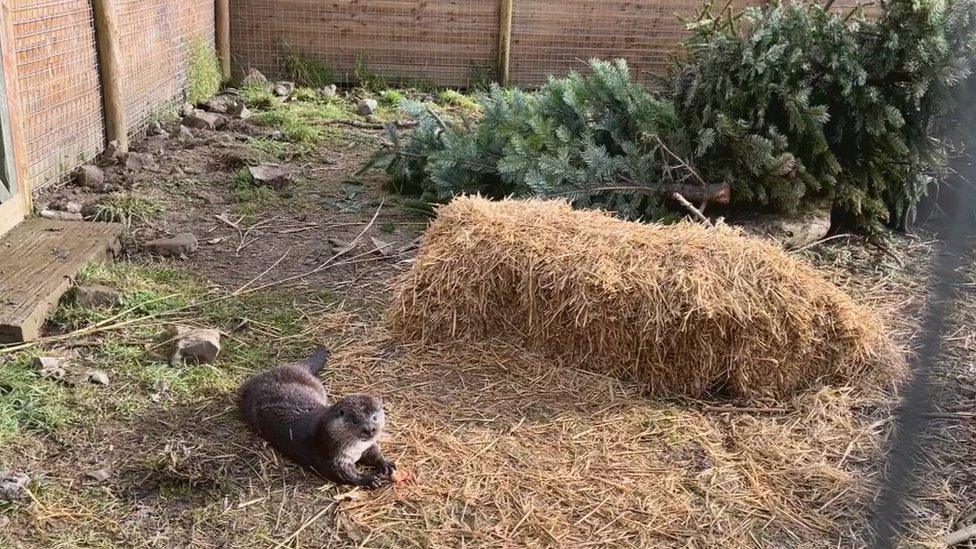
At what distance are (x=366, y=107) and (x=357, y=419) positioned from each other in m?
7.08

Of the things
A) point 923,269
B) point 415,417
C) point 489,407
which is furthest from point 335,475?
point 923,269

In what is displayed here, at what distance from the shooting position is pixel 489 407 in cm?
384

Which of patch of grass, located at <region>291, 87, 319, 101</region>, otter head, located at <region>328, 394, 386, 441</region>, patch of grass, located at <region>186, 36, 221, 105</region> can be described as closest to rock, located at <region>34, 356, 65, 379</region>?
otter head, located at <region>328, 394, 386, 441</region>

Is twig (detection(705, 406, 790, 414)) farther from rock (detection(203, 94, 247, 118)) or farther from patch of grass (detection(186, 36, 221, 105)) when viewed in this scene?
patch of grass (detection(186, 36, 221, 105))

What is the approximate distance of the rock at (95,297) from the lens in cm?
452

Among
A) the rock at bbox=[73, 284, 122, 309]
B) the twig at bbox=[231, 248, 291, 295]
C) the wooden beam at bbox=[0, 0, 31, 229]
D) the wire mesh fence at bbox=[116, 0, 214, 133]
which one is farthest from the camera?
the wire mesh fence at bbox=[116, 0, 214, 133]

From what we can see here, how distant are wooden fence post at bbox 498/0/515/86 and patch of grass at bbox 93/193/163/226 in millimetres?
5923

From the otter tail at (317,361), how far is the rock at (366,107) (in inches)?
235

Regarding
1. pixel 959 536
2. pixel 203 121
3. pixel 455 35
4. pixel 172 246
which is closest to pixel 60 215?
pixel 172 246

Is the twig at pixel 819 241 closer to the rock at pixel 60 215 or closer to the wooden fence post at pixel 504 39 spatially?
the rock at pixel 60 215

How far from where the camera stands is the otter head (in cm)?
312

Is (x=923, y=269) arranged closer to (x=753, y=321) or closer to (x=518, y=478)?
(x=753, y=321)

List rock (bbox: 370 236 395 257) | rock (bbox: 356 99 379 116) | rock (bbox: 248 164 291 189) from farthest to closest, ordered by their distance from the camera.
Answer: rock (bbox: 356 99 379 116), rock (bbox: 248 164 291 189), rock (bbox: 370 236 395 257)

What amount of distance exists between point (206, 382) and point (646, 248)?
2148 mm
